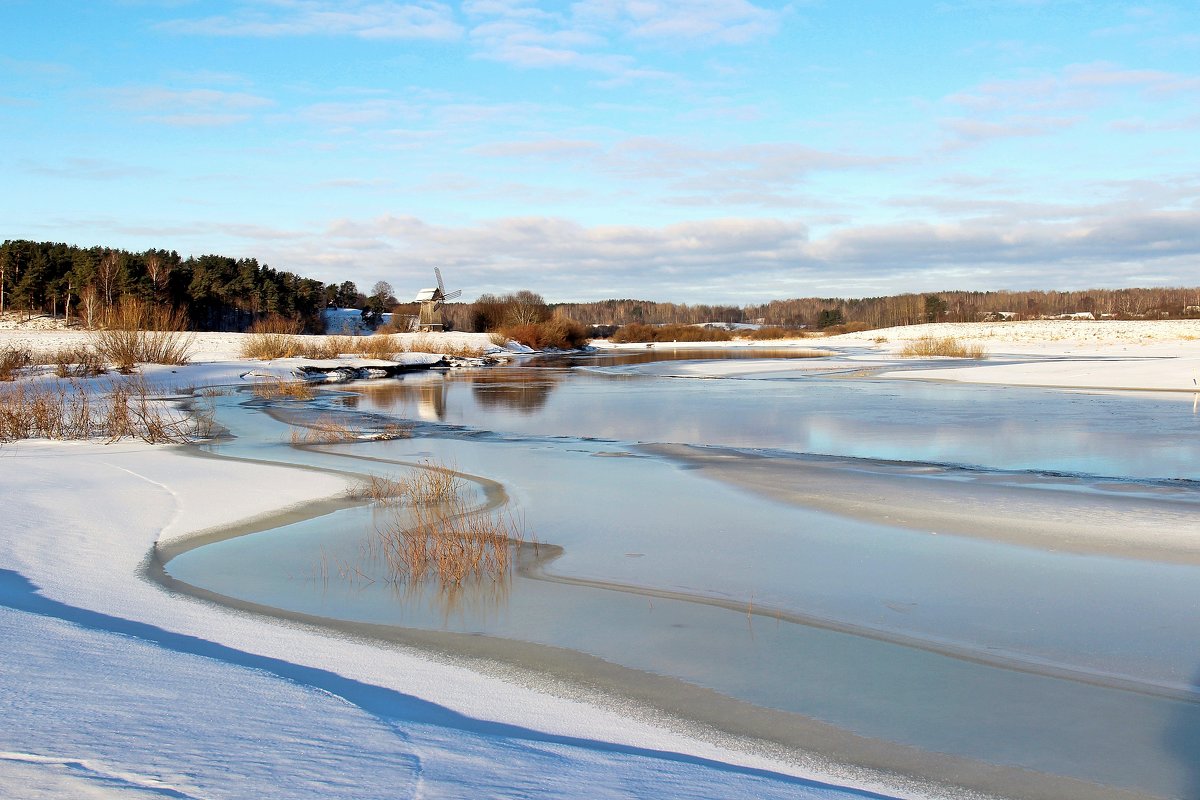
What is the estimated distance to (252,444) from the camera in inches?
541

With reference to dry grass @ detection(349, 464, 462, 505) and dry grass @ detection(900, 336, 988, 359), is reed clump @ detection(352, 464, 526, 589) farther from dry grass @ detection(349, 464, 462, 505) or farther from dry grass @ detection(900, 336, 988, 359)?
dry grass @ detection(900, 336, 988, 359)

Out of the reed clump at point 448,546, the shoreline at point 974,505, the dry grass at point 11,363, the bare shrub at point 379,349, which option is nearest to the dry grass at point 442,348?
the bare shrub at point 379,349

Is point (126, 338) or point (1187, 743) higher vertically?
point (126, 338)

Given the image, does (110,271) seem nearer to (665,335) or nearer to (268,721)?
(665,335)

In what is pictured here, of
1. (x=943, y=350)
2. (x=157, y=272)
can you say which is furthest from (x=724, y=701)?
(x=157, y=272)

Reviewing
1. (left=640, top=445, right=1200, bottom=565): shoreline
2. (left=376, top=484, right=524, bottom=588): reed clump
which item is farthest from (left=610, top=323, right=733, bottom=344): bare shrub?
(left=376, top=484, right=524, bottom=588): reed clump

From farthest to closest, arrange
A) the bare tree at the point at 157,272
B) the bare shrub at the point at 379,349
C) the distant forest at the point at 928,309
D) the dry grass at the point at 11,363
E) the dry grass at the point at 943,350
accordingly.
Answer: the distant forest at the point at 928,309, the bare tree at the point at 157,272, the dry grass at the point at 943,350, the bare shrub at the point at 379,349, the dry grass at the point at 11,363

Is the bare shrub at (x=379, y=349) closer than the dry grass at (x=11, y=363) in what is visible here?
No

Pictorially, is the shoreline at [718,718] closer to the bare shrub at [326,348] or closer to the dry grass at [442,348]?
the bare shrub at [326,348]

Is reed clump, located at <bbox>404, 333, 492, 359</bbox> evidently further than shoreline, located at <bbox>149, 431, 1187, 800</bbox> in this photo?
Yes

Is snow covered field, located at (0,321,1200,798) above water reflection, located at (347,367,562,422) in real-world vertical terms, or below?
below

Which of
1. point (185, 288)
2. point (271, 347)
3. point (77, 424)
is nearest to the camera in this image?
point (77, 424)

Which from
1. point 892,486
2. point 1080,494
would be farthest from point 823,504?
point 1080,494

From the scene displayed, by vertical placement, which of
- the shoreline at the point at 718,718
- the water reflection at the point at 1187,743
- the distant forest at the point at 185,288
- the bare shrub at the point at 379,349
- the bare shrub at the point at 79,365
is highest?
the distant forest at the point at 185,288
